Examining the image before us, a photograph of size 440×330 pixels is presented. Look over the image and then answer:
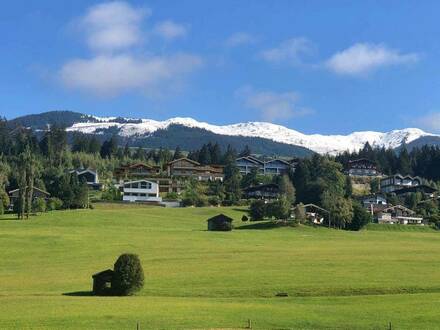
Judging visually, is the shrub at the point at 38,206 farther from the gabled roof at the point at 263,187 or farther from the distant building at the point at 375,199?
the distant building at the point at 375,199

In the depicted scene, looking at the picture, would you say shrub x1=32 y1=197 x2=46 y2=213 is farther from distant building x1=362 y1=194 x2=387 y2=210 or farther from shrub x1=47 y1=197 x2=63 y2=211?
distant building x1=362 y1=194 x2=387 y2=210

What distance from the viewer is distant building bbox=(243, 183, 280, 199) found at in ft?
553

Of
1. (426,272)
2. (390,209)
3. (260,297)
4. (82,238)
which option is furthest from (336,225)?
(260,297)

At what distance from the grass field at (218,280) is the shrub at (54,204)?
26.3m

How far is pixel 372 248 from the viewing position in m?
78.9

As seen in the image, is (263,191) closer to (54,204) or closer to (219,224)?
(54,204)

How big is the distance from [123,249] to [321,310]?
1467 inches

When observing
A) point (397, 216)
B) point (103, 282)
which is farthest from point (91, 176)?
point (103, 282)

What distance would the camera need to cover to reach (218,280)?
50906 mm

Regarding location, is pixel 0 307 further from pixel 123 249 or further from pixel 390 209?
pixel 390 209

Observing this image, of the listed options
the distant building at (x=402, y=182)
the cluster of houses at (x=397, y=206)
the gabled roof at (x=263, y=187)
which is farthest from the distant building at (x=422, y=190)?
the gabled roof at (x=263, y=187)

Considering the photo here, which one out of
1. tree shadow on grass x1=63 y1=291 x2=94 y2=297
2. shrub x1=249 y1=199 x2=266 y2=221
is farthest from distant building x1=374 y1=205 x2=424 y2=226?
tree shadow on grass x1=63 y1=291 x2=94 y2=297

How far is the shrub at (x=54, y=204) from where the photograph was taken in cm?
12600

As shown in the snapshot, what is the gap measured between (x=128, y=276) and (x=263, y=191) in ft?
410
